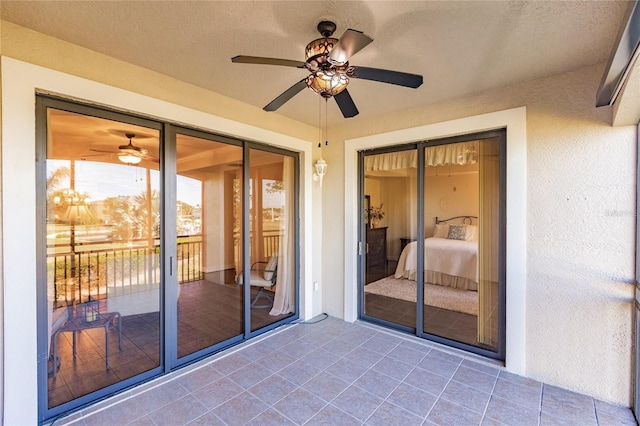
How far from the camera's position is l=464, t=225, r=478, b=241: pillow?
10.8ft

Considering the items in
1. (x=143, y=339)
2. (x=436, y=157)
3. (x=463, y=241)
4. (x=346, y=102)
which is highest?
(x=346, y=102)

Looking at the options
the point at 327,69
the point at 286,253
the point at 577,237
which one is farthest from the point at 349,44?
the point at 286,253

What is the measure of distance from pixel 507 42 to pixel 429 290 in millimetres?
2786

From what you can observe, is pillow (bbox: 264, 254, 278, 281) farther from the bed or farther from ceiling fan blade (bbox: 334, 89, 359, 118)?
ceiling fan blade (bbox: 334, 89, 359, 118)

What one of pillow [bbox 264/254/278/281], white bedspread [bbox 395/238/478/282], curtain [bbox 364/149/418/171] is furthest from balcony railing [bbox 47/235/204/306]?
white bedspread [bbox 395/238/478/282]

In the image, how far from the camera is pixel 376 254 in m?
4.07

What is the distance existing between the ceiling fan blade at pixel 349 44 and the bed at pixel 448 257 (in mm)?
2582

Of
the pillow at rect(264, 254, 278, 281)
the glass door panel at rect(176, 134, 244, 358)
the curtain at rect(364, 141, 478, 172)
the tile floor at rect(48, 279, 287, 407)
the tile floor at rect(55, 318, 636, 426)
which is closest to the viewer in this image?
the tile floor at rect(55, 318, 636, 426)

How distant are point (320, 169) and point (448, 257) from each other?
2223mm

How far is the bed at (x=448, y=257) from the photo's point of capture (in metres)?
3.56

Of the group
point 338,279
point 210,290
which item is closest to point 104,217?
point 210,290

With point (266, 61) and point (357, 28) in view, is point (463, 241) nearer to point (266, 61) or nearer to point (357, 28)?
point (357, 28)

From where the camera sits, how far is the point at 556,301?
2396mm

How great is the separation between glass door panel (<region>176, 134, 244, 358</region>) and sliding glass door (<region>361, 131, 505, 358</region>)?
5.57ft
